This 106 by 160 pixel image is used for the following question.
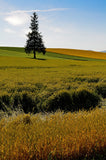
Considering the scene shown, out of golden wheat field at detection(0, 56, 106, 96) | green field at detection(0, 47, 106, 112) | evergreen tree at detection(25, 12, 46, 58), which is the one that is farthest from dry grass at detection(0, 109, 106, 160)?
evergreen tree at detection(25, 12, 46, 58)

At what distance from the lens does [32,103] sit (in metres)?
7.76

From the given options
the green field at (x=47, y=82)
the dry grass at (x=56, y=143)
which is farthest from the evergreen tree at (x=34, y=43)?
the dry grass at (x=56, y=143)

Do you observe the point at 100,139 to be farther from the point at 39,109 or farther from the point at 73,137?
the point at 39,109

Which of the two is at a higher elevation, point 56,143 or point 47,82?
point 56,143

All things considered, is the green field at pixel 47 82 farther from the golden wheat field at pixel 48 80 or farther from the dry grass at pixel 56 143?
the dry grass at pixel 56 143

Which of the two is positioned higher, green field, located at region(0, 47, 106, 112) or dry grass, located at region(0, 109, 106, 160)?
dry grass, located at region(0, 109, 106, 160)

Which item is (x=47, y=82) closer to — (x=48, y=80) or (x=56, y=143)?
(x=48, y=80)

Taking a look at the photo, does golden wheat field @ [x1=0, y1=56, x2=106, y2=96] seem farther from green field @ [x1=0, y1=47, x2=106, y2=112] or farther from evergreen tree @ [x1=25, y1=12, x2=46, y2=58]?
evergreen tree @ [x1=25, y1=12, x2=46, y2=58]

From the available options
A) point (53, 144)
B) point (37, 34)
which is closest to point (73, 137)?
point (53, 144)

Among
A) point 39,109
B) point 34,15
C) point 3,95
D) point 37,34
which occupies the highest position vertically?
point 34,15

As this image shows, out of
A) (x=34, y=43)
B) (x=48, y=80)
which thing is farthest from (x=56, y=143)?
(x=34, y=43)

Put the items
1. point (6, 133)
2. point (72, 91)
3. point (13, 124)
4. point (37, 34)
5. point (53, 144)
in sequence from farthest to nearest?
1. point (37, 34)
2. point (72, 91)
3. point (13, 124)
4. point (6, 133)
5. point (53, 144)

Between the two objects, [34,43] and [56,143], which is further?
[34,43]

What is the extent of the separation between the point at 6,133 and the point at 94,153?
5.92 ft
